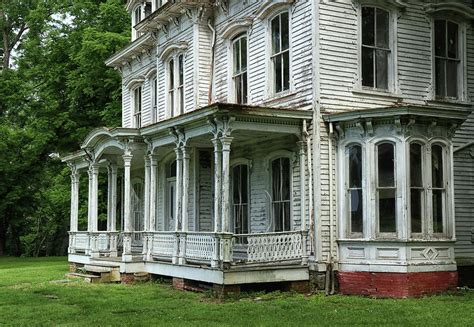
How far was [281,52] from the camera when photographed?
1781 cm

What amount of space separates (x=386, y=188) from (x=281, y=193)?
3.14 metres

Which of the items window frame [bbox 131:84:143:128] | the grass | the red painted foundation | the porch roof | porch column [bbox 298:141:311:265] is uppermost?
window frame [bbox 131:84:143:128]

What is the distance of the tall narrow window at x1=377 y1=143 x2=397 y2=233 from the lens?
15.7 meters

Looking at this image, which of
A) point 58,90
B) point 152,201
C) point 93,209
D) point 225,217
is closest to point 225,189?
point 225,217

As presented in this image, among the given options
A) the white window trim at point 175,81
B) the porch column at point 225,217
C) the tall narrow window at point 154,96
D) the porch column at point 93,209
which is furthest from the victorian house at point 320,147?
the tall narrow window at point 154,96

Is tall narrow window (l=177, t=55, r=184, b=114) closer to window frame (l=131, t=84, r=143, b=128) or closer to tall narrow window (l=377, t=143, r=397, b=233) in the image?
window frame (l=131, t=84, r=143, b=128)

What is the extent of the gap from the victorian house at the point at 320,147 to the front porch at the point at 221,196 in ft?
0.15

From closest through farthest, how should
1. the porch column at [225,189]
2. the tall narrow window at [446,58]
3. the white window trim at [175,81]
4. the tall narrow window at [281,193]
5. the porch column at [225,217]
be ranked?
the porch column at [225,217]
the porch column at [225,189]
the tall narrow window at [281,193]
the tall narrow window at [446,58]
the white window trim at [175,81]

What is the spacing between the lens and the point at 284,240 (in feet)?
53.5

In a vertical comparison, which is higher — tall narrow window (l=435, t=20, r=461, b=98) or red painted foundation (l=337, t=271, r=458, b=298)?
tall narrow window (l=435, t=20, r=461, b=98)

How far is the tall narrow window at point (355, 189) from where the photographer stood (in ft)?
53.0

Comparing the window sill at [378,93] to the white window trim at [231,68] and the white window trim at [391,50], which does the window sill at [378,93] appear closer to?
the white window trim at [391,50]

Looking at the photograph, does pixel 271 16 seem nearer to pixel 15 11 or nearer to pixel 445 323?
pixel 445 323

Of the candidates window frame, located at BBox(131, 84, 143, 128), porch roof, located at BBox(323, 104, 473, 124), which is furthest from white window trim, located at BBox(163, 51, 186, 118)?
porch roof, located at BBox(323, 104, 473, 124)
